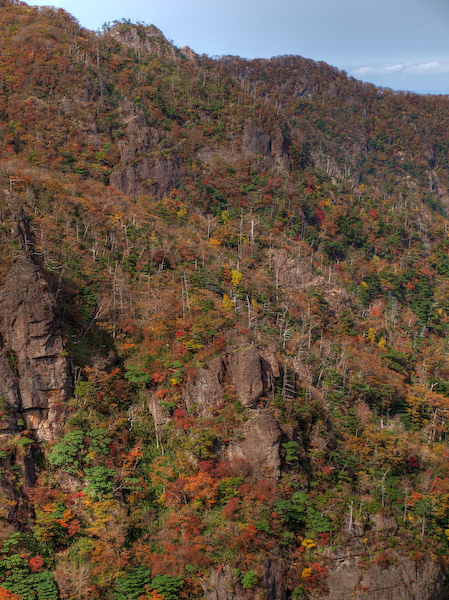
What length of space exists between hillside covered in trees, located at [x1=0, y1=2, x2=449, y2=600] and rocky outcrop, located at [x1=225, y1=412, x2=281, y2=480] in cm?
17

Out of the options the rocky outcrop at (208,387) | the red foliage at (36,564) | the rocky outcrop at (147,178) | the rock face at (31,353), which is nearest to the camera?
the red foliage at (36,564)

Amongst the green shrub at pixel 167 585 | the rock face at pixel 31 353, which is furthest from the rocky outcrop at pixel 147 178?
the green shrub at pixel 167 585

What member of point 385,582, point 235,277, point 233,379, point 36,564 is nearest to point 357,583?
point 385,582

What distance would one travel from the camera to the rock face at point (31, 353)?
38812mm

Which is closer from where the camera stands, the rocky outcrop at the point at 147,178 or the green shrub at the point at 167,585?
the green shrub at the point at 167,585

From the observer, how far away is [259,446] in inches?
1593

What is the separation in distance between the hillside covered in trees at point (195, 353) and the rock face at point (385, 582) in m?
0.16

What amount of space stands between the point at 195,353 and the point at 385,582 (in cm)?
2306

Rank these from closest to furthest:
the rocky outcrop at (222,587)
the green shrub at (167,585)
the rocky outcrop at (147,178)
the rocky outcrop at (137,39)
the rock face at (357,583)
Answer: the green shrub at (167,585) < the rocky outcrop at (222,587) < the rock face at (357,583) < the rocky outcrop at (147,178) < the rocky outcrop at (137,39)

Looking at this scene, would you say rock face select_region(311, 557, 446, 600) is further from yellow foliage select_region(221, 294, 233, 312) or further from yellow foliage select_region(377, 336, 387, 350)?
yellow foliage select_region(377, 336, 387, 350)

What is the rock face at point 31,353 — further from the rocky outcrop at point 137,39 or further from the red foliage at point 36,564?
the rocky outcrop at point 137,39

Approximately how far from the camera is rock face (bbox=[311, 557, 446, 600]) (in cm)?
3797

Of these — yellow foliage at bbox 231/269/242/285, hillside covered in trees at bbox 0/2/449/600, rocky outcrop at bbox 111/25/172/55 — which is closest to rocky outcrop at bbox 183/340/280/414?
hillside covered in trees at bbox 0/2/449/600

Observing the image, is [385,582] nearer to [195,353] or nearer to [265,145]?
[195,353]
